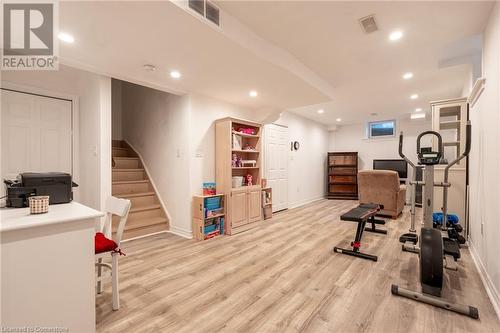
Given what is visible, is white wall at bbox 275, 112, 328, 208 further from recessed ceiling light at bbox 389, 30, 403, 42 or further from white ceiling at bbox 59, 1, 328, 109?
recessed ceiling light at bbox 389, 30, 403, 42

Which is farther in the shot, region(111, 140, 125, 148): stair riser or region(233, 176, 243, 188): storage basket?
region(111, 140, 125, 148): stair riser

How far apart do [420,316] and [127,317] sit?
224cm

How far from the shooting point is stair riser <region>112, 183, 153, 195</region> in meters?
Result: 3.99

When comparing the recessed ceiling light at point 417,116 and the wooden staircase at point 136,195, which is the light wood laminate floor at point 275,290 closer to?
the wooden staircase at point 136,195

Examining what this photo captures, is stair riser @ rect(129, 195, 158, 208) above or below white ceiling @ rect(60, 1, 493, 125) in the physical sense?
below

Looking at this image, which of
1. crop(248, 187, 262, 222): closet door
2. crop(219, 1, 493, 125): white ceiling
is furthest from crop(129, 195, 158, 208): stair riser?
crop(219, 1, 493, 125): white ceiling

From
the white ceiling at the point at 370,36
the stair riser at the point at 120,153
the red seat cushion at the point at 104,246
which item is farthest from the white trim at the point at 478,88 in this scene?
the stair riser at the point at 120,153

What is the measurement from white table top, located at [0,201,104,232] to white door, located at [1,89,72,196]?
1.99 meters

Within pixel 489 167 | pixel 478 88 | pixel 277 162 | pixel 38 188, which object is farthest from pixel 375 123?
pixel 38 188

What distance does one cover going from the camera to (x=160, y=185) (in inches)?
165

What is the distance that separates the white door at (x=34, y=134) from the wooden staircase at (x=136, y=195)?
861 millimetres

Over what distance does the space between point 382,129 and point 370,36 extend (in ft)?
19.6

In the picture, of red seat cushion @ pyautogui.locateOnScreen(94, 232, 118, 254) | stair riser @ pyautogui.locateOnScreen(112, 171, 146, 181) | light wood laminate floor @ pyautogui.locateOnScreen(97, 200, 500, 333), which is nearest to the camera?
light wood laminate floor @ pyautogui.locateOnScreen(97, 200, 500, 333)

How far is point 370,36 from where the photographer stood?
2471 mm
